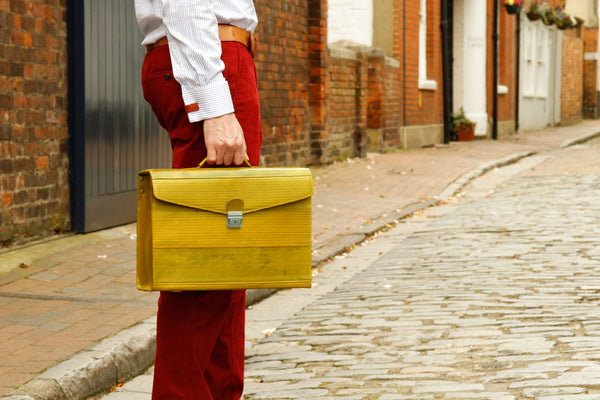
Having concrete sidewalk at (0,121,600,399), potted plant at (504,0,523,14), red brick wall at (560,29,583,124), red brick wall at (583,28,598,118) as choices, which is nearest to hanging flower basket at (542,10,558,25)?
red brick wall at (560,29,583,124)

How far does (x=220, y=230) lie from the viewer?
268 centimetres

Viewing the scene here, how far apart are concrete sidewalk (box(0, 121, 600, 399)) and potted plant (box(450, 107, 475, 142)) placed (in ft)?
31.3

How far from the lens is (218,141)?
104 inches

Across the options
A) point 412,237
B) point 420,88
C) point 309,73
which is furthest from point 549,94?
point 412,237

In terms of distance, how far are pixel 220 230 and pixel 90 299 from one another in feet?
→ 9.55

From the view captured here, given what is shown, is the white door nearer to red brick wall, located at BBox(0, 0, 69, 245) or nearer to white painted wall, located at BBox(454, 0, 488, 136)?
white painted wall, located at BBox(454, 0, 488, 136)

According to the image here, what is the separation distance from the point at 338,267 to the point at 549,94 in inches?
984

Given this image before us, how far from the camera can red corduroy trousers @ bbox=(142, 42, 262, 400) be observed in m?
2.74

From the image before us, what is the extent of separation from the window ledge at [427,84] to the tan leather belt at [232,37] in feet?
53.8

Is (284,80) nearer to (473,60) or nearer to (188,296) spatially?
(188,296)

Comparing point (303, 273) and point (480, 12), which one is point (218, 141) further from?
point (480, 12)

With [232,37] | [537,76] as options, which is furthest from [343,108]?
[537,76]

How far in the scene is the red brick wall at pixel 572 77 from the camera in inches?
1337

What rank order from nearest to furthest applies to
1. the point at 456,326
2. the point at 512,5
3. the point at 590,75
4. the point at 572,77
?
the point at 456,326, the point at 512,5, the point at 572,77, the point at 590,75
